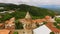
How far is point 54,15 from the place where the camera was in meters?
3.25

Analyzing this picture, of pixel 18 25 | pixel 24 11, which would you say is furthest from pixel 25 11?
pixel 18 25

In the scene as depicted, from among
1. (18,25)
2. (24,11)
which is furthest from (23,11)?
(18,25)

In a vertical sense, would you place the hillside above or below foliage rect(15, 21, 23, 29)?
above

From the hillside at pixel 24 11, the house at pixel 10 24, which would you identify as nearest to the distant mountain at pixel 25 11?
the hillside at pixel 24 11

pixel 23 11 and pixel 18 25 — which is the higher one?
pixel 23 11

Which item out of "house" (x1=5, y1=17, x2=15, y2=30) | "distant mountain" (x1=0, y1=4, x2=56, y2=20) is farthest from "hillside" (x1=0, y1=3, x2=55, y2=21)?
"house" (x1=5, y1=17, x2=15, y2=30)

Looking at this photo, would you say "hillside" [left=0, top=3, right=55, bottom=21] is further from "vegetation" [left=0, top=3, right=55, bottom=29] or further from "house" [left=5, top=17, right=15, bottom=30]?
"house" [left=5, top=17, right=15, bottom=30]

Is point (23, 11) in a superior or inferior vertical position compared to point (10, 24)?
superior

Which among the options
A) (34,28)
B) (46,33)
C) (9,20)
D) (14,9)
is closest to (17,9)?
(14,9)

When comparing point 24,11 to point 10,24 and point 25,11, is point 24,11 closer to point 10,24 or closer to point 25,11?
point 25,11

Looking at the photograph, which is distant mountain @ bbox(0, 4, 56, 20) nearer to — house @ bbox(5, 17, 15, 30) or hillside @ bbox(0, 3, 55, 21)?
hillside @ bbox(0, 3, 55, 21)

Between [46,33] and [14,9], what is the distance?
2.62 feet

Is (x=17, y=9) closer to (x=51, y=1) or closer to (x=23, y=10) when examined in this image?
(x=23, y=10)

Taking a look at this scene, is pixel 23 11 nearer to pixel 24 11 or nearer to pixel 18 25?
pixel 24 11
